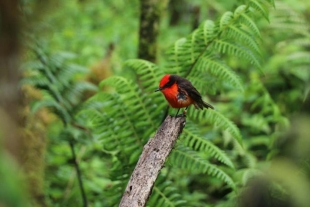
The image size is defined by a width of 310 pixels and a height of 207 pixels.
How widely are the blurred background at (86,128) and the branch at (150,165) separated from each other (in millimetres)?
383

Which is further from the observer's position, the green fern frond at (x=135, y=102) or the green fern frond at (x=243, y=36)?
the green fern frond at (x=135, y=102)

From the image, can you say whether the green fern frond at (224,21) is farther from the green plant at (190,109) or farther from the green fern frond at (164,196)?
the green fern frond at (164,196)

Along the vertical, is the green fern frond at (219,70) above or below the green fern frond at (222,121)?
above

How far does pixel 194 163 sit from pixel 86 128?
4.26 feet

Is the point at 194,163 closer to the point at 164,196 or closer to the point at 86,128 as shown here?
the point at 164,196

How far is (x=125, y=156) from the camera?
2.74 m

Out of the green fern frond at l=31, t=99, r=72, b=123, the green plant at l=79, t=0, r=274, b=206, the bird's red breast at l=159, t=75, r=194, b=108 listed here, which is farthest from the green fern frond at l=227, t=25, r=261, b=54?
the green fern frond at l=31, t=99, r=72, b=123

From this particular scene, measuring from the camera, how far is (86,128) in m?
3.61

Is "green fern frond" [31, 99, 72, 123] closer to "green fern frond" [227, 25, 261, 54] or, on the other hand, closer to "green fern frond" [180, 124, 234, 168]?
"green fern frond" [180, 124, 234, 168]

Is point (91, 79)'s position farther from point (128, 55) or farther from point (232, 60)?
point (232, 60)

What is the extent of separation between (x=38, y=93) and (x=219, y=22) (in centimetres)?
225

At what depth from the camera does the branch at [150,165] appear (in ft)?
6.24

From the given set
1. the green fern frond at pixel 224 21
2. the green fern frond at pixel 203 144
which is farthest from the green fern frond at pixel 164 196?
the green fern frond at pixel 224 21

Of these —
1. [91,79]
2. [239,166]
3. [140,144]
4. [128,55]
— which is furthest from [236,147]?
[128,55]
